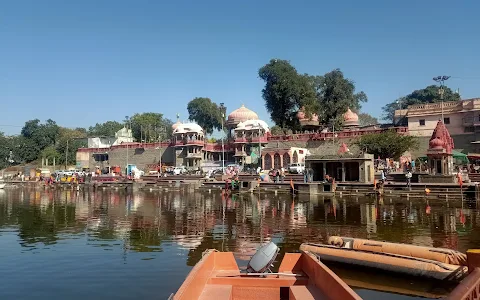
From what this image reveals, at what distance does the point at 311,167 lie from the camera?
123 ft

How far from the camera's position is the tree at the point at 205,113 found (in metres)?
80.1

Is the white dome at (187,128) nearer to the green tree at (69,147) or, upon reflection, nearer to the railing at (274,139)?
the railing at (274,139)

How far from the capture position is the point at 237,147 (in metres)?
59.2

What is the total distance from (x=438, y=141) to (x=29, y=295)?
3067 centimetres

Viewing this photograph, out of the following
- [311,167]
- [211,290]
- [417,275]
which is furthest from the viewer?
[311,167]

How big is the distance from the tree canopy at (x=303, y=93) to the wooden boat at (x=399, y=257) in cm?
4392

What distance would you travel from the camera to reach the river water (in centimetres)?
996

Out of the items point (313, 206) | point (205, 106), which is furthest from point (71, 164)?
point (313, 206)

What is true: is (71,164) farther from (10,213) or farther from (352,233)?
(352,233)

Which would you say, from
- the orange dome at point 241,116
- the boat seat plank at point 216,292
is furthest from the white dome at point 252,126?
the boat seat plank at point 216,292

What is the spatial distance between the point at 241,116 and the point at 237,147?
967 centimetres

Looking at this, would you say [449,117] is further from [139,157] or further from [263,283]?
[139,157]

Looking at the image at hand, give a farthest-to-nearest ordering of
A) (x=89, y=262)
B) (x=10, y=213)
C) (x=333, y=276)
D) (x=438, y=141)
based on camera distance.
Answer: (x=438, y=141), (x=10, y=213), (x=89, y=262), (x=333, y=276)

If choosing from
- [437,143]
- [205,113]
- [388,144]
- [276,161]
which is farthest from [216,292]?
[205,113]
